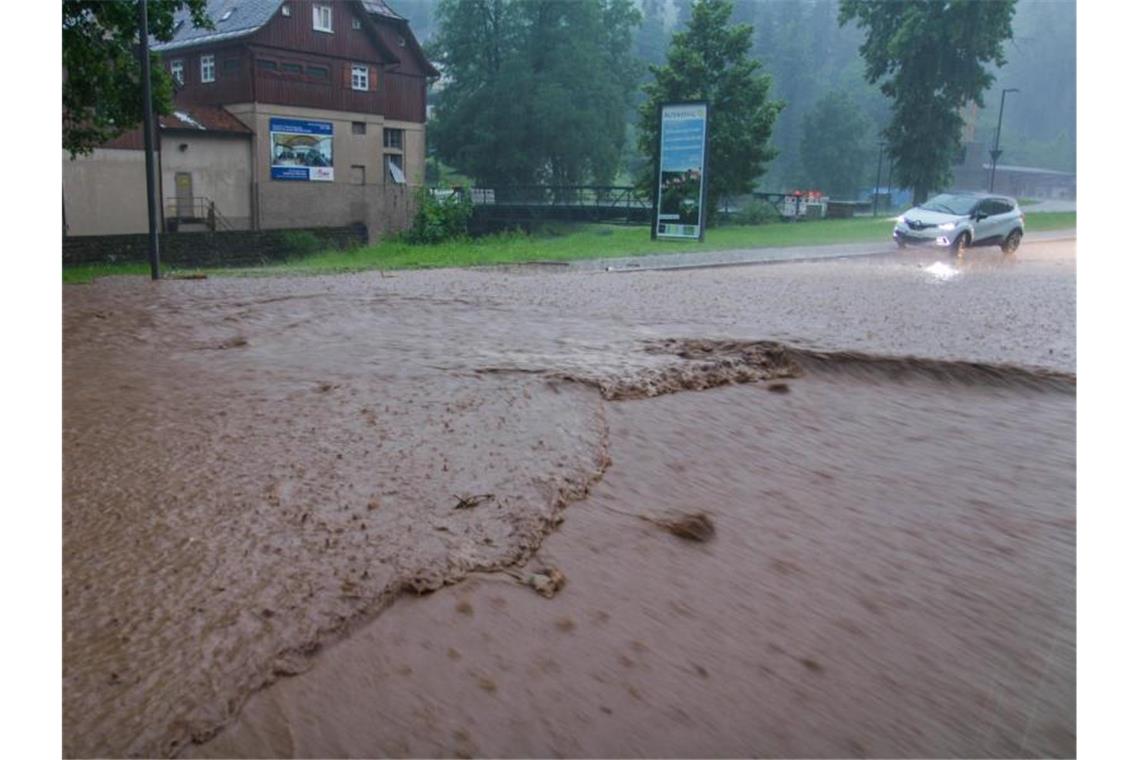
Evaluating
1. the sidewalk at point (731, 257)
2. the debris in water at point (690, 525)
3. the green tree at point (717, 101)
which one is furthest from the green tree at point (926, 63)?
the green tree at point (717, 101)

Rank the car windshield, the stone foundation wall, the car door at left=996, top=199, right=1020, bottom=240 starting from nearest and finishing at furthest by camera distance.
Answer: the car door at left=996, top=199, right=1020, bottom=240
the stone foundation wall
the car windshield

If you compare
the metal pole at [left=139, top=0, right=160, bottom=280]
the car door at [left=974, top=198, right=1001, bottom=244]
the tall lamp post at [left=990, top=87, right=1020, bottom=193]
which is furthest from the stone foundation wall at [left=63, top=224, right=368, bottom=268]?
the car door at [left=974, top=198, right=1001, bottom=244]

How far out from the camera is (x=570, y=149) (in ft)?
18.6

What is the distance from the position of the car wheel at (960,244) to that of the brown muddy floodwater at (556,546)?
377 cm

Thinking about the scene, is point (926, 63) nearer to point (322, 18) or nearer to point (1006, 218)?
point (1006, 218)

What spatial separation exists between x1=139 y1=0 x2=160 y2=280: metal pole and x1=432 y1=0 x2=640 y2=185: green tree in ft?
3.68

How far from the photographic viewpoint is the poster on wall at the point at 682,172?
11266mm

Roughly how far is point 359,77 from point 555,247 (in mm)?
5074

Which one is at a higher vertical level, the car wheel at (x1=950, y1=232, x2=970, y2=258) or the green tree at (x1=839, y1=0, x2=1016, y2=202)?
the green tree at (x1=839, y1=0, x2=1016, y2=202)

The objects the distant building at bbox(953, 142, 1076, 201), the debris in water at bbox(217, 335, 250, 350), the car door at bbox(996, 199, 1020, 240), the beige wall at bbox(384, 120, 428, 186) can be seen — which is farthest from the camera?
the beige wall at bbox(384, 120, 428, 186)

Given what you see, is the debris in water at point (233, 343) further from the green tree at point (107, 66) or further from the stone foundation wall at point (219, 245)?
the green tree at point (107, 66)

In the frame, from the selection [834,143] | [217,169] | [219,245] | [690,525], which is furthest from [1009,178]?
[219,245]

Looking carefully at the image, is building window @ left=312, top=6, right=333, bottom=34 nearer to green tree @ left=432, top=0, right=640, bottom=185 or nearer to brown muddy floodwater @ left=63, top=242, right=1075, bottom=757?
green tree @ left=432, top=0, right=640, bottom=185

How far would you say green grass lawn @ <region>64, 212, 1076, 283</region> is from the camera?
5.83 meters
